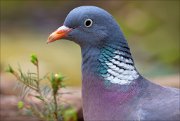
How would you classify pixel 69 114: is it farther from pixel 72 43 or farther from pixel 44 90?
pixel 72 43

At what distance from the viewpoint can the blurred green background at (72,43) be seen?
367 inches

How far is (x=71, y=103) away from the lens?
18.5 feet

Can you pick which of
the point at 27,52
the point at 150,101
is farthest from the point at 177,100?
the point at 27,52

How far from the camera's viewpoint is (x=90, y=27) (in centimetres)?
421

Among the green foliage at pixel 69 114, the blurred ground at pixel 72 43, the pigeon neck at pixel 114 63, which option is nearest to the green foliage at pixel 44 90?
the green foliage at pixel 69 114

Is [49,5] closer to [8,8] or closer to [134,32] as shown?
[8,8]

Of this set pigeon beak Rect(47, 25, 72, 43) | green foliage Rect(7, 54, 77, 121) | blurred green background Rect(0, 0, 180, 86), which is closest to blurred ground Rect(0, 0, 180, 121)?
blurred green background Rect(0, 0, 180, 86)

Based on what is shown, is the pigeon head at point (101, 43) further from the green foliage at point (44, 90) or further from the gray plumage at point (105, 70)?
the green foliage at point (44, 90)

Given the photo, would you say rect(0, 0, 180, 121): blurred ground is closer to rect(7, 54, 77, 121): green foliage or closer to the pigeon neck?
rect(7, 54, 77, 121): green foliage

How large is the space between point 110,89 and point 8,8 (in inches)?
329

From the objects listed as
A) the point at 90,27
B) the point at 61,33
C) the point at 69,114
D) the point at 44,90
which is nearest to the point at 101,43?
the point at 90,27

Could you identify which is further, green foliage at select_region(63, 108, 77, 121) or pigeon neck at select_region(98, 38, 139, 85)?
green foliage at select_region(63, 108, 77, 121)

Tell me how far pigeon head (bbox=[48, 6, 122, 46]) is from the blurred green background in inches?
165

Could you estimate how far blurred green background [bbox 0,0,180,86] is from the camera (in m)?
9.32
